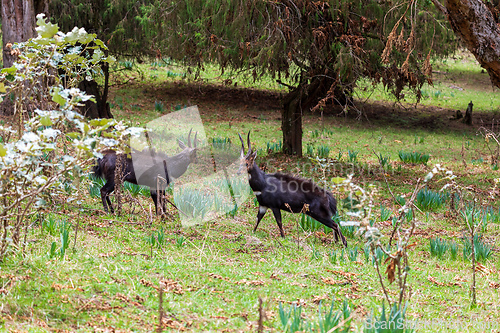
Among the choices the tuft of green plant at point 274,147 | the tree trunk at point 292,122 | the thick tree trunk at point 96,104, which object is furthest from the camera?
the thick tree trunk at point 96,104

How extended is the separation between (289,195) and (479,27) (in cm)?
381

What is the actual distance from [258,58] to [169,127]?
558 cm

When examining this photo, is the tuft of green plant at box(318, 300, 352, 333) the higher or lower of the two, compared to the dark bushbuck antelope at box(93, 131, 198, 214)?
higher

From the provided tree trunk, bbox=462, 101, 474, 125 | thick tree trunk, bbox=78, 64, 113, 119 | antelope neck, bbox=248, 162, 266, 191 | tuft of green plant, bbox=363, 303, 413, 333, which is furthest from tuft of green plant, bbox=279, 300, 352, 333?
tree trunk, bbox=462, 101, 474, 125

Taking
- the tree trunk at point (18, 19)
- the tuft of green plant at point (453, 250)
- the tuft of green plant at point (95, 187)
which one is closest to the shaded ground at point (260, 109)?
the tree trunk at point (18, 19)

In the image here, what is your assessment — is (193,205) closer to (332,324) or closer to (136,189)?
(136,189)

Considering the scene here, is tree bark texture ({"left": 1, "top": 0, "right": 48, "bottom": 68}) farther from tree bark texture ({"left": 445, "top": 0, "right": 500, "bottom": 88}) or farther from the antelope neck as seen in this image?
tree bark texture ({"left": 445, "top": 0, "right": 500, "bottom": 88})

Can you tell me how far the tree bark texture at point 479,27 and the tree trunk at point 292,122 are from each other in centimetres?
434

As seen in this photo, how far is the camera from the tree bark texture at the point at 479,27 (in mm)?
7125

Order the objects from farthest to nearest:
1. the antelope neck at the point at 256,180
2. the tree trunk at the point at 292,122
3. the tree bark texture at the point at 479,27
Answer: the tree trunk at the point at 292,122 → the tree bark texture at the point at 479,27 → the antelope neck at the point at 256,180

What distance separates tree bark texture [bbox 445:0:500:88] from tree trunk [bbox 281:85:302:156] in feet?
14.2

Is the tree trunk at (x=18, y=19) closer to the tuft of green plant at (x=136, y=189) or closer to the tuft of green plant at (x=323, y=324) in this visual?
the tuft of green plant at (x=136, y=189)

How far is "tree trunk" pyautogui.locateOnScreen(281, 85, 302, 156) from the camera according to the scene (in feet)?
37.0

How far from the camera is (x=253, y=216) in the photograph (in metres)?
7.64
